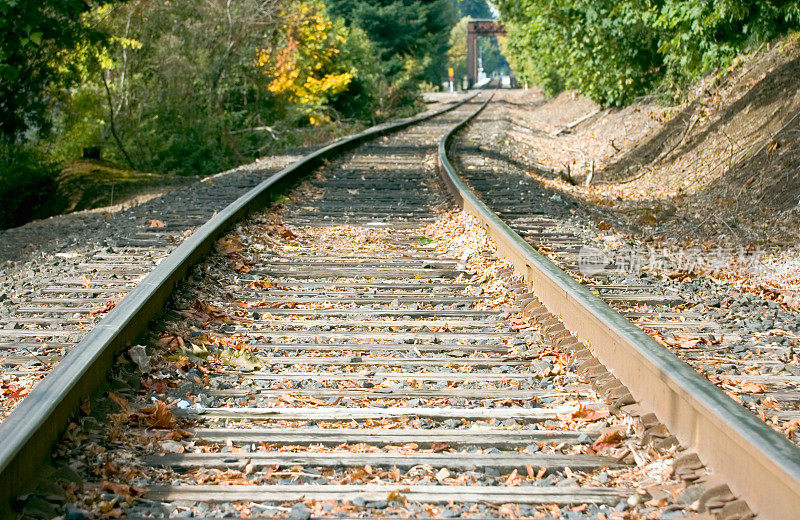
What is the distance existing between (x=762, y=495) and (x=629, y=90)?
18.4m

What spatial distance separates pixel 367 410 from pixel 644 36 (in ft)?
51.7

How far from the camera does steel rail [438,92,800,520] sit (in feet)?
7.66

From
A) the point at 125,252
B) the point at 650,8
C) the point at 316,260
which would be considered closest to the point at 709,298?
the point at 316,260

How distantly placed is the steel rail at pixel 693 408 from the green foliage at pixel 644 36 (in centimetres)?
709

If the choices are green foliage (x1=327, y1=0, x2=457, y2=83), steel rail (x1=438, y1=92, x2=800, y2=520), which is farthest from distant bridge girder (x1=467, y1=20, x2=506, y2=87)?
steel rail (x1=438, y1=92, x2=800, y2=520)

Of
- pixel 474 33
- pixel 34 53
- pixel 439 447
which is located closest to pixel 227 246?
pixel 439 447

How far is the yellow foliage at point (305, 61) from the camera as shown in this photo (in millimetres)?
28000

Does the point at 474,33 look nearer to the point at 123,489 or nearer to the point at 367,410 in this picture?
the point at 367,410

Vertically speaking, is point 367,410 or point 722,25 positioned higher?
point 722,25

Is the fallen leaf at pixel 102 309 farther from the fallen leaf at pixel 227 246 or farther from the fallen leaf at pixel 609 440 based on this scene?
the fallen leaf at pixel 609 440

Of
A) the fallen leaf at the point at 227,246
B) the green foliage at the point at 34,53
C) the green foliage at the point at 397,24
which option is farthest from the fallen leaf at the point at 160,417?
the green foliage at the point at 397,24

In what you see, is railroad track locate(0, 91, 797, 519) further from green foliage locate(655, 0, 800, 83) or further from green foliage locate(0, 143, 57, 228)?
green foliage locate(0, 143, 57, 228)

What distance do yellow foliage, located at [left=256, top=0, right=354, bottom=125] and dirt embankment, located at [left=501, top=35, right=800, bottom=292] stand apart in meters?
10.5

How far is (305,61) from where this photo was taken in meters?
30.2
